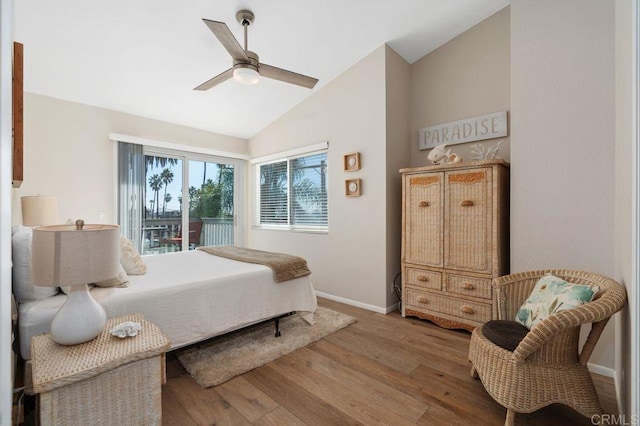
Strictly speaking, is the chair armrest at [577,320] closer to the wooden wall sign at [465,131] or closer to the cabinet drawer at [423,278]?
the cabinet drawer at [423,278]

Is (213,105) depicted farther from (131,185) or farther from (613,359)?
(613,359)

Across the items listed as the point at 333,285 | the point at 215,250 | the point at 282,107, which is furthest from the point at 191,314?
the point at 282,107

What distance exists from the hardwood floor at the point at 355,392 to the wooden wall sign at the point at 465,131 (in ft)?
6.76

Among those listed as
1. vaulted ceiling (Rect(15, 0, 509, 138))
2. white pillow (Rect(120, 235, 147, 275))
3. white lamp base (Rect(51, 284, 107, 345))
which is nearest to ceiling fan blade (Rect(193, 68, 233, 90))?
vaulted ceiling (Rect(15, 0, 509, 138))

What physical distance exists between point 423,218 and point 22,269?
3.03 meters

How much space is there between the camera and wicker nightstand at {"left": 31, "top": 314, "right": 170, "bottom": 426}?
1136 mm

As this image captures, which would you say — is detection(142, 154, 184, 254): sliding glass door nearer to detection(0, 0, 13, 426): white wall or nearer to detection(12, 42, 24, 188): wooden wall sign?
detection(12, 42, 24, 188): wooden wall sign

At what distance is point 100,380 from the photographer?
4.07ft

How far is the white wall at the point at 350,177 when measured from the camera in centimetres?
326

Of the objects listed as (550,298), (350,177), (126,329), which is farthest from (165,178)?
(550,298)

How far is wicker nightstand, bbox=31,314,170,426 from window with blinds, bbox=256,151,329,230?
2.76 metres

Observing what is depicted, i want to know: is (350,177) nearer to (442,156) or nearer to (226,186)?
(442,156)

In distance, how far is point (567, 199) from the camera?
221 centimetres

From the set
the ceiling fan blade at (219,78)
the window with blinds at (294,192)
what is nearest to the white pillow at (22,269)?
the ceiling fan blade at (219,78)
